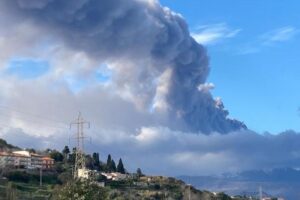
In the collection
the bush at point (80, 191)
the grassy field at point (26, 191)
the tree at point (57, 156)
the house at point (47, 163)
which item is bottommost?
the bush at point (80, 191)

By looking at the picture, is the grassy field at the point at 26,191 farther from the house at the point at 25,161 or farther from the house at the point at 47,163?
the house at the point at 47,163

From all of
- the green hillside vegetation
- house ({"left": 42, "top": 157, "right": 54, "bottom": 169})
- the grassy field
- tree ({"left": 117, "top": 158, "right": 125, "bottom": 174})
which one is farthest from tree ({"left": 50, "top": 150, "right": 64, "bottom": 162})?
the grassy field

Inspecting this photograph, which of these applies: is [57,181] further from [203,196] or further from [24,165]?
[203,196]

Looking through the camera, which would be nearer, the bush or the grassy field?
the bush

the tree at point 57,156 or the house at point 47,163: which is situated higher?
the tree at point 57,156

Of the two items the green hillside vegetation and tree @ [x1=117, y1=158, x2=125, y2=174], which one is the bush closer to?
the green hillside vegetation

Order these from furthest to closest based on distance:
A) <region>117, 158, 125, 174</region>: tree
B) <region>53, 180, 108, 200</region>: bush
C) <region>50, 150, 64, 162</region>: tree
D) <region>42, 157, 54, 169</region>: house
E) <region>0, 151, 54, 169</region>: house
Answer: <region>117, 158, 125, 174</region>: tree < <region>50, 150, 64, 162</region>: tree < <region>42, 157, 54, 169</region>: house < <region>0, 151, 54, 169</region>: house < <region>53, 180, 108, 200</region>: bush

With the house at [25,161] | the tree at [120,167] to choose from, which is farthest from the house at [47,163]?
the tree at [120,167]

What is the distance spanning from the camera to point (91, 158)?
129 metres

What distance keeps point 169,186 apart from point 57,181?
26262 millimetres

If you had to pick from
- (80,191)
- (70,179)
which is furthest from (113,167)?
(80,191)

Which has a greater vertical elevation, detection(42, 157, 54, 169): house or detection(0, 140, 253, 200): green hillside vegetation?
detection(42, 157, 54, 169): house

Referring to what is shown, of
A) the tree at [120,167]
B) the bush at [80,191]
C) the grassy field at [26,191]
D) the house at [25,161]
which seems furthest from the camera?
the tree at [120,167]

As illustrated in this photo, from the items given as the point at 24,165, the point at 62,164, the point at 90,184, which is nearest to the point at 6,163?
the point at 24,165
